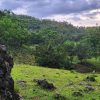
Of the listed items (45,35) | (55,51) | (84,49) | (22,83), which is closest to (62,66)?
(55,51)

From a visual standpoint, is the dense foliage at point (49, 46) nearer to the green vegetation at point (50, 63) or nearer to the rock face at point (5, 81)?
the green vegetation at point (50, 63)

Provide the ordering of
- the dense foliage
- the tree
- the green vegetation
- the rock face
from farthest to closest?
the dense foliage → the tree → the green vegetation → the rock face

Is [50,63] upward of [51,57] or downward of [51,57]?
downward

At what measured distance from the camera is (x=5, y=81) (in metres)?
24.6

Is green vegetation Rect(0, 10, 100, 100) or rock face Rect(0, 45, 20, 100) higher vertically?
rock face Rect(0, 45, 20, 100)

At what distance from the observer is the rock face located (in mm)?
23508

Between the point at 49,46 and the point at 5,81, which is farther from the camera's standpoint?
the point at 49,46

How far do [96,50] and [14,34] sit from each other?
3475 centimetres

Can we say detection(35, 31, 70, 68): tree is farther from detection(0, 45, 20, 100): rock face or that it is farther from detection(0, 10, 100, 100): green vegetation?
detection(0, 45, 20, 100): rock face

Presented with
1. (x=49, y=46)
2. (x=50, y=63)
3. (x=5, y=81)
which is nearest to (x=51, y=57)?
(x=50, y=63)

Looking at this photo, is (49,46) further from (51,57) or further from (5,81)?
(5,81)

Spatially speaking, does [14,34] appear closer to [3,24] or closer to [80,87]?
[3,24]

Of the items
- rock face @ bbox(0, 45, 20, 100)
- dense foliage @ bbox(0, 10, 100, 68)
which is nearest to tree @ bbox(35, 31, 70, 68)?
dense foliage @ bbox(0, 10, 100, 68)

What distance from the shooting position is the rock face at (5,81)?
23.5 meters
